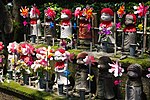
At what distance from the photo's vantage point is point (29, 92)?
7801 mm

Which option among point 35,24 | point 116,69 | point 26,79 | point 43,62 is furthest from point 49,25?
point 116,69

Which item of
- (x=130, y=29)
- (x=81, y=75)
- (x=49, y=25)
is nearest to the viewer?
(x=81, y=75)

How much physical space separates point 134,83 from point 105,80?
28.0 inches

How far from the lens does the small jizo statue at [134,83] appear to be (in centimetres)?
643

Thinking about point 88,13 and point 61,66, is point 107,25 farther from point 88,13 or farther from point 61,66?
point 61,66

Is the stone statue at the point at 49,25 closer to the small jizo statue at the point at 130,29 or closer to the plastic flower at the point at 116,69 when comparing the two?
the small jizo statue at the point at 130,29

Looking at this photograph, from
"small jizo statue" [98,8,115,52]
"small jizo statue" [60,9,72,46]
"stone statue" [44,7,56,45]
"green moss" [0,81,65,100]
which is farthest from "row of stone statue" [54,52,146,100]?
"stone statue" [44,7,56,45]

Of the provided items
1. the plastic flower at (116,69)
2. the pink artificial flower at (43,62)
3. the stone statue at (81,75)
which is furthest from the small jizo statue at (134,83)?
the pink artificial flower at (43,62)

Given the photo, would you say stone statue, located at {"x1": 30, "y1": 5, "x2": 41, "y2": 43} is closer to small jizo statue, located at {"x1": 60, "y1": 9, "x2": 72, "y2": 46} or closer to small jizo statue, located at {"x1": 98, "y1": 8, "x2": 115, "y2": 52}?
small jizo statue, located at {"x1": 60, "y1": 9, "x2": 72, "y2": 46}

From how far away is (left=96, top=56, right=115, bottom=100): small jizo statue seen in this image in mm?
6945

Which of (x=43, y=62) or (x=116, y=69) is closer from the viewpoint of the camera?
(x=116, y=69)

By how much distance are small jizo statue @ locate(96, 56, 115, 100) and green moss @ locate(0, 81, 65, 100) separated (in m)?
0.88

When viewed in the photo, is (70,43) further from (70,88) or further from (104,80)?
(104,80)

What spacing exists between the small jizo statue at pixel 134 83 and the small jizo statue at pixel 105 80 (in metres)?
0.53
